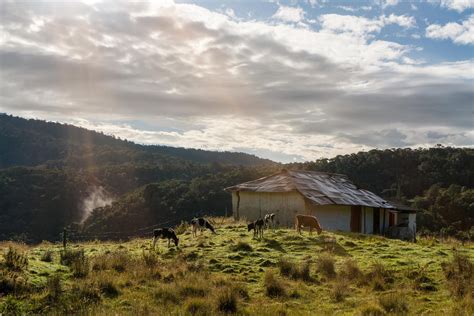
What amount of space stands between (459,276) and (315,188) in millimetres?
21805

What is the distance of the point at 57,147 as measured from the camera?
143 m

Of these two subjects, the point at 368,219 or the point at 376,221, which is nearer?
the point at 368,219

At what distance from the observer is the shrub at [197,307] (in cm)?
1090

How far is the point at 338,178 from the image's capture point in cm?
A: 4647

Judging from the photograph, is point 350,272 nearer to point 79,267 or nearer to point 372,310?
point 372,310

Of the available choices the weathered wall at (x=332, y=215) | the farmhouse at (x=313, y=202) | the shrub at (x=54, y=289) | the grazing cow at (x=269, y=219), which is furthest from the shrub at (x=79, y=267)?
the weathered wall at (x=332, y=215)

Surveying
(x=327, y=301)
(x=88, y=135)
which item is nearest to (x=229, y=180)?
(x=327, y=301)

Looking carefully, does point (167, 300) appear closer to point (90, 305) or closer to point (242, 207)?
point (90, 305)

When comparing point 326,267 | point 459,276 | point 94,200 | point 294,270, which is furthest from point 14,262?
point 94,200

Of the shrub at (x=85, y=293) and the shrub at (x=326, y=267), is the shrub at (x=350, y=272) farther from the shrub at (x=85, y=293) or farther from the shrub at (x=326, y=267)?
the shrub at (x=85, y=293)

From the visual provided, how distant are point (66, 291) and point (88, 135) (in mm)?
162266

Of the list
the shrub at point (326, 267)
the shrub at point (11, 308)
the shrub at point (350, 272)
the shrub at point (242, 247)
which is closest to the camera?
the shrub at point (11, 308)

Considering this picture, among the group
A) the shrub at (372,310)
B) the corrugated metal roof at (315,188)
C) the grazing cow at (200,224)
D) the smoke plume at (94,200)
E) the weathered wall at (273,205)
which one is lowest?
the smoke plume at (94,200)

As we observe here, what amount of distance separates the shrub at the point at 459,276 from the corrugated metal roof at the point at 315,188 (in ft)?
55.0
